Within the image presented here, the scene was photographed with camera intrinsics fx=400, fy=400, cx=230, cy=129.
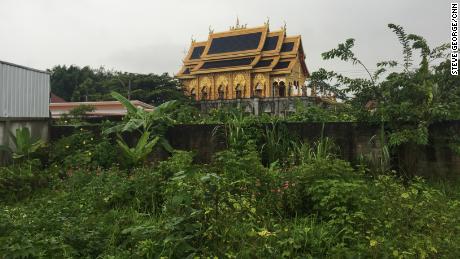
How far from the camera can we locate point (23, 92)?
788 centimetres

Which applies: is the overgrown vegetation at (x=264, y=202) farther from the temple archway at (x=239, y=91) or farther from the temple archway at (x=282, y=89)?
the temple archway at (x=282, y=89)

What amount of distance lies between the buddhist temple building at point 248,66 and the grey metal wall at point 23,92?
61.5 ft

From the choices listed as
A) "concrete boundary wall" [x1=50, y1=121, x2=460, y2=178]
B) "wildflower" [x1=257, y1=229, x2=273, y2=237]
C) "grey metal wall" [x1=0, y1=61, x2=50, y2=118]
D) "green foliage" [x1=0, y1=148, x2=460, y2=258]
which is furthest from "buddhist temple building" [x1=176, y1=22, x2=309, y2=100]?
"wildflower" [x1=257, y1=229, x2=273, y2=237]

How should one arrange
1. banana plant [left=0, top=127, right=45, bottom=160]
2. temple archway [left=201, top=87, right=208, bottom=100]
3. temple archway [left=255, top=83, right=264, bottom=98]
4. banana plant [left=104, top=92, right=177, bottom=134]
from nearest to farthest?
banana plant [left=0, top=127, right=45, bottom=160]
banana plant [left=104, top=92, right=177, bottom=134]
temple archway [left=255, top=83, right=264, bottom=98]
temple archway [left=201, top=87, right=208, bottom=100]

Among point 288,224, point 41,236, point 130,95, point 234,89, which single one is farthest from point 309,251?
point 130,95

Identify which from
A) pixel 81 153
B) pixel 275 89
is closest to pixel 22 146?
pixel 81 153

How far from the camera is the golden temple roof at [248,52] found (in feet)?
89.3

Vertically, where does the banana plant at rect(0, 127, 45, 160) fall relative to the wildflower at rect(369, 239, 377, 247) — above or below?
above

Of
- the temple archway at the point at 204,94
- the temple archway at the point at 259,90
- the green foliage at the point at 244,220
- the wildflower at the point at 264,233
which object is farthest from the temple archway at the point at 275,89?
the wildflower at the point at 264,233

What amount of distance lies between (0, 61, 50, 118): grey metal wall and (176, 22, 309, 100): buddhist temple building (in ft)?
61.5

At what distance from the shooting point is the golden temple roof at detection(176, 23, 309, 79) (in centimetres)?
2722

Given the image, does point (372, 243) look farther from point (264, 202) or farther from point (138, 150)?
point (138, 150)

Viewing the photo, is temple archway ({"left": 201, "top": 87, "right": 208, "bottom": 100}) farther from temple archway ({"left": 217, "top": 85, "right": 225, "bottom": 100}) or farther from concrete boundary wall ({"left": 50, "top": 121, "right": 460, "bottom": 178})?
concrete boundary wall ({"left": 50, "top": 121, "right": 460, "bottom": 178})

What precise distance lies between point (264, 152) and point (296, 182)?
2653 mm
